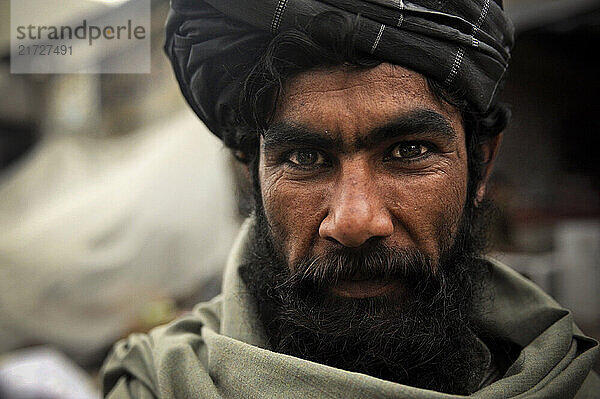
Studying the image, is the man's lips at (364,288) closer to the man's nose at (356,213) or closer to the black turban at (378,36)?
the man's nose at (356,213)

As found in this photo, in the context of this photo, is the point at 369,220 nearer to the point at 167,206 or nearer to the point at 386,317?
the point at 386,317

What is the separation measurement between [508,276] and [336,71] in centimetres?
65

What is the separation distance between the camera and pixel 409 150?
3.13ft

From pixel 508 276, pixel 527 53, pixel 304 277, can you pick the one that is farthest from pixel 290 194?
pixel 527 53

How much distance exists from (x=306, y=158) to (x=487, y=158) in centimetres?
46

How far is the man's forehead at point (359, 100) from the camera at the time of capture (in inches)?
35.7

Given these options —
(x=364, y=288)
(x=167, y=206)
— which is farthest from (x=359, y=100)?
(x=167, y=206)

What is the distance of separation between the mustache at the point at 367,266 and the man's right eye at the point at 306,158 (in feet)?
0.52

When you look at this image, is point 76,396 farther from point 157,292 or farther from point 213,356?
point 213,356

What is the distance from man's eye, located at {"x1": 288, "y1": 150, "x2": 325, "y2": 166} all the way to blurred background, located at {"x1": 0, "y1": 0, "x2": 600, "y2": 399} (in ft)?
5.74

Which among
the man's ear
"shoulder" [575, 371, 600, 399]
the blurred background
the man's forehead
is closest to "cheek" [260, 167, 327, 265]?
the man's forehead

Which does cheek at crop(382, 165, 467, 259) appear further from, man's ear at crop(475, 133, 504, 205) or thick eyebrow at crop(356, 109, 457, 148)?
man's ear at crop(475, 133, 504, 205)

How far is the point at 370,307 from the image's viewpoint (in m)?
0.95

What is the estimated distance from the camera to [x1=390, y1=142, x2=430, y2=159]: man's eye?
3.11ft
